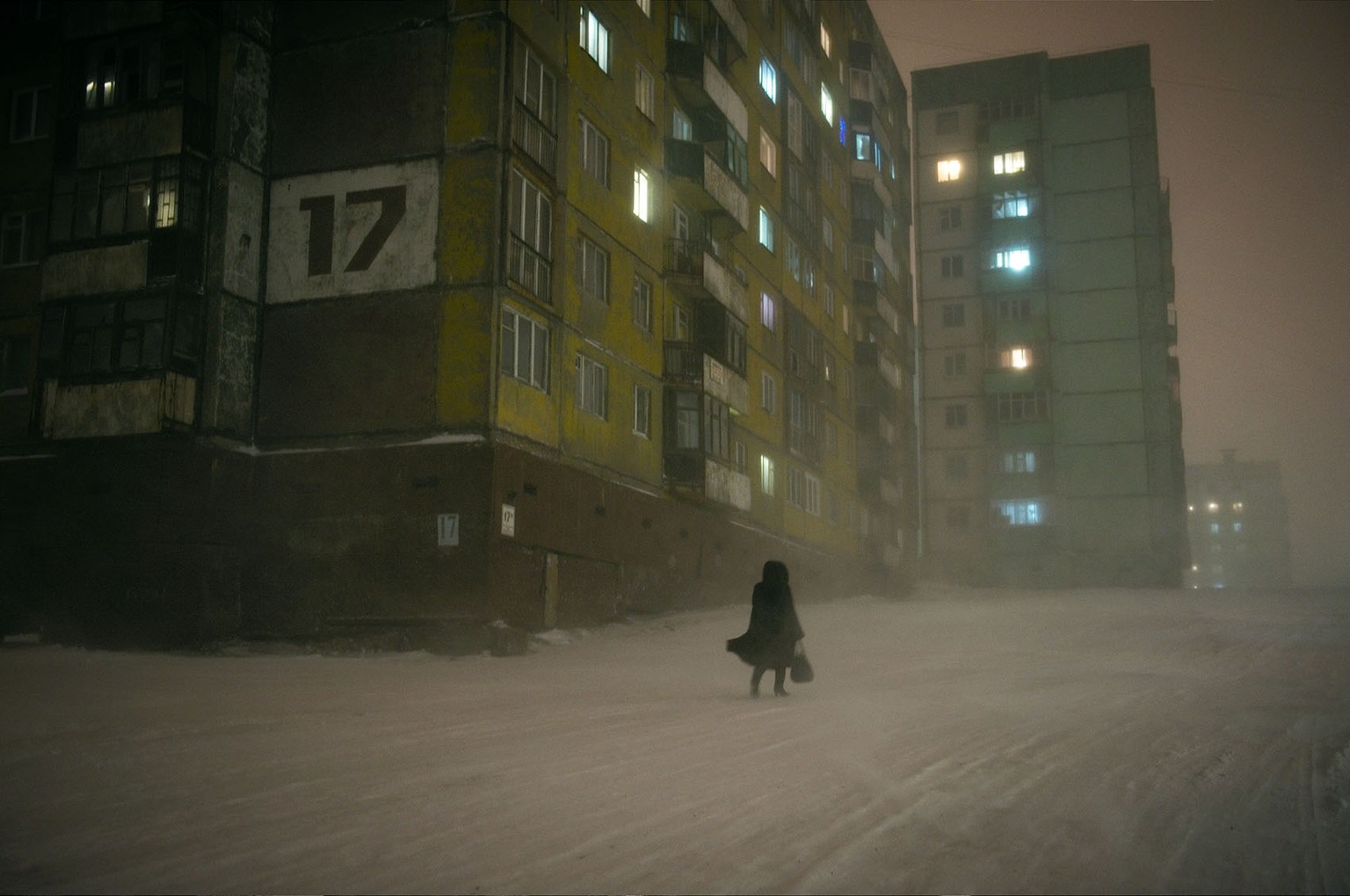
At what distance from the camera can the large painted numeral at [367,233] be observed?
A: 904 inches

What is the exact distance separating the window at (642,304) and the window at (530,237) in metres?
4.65

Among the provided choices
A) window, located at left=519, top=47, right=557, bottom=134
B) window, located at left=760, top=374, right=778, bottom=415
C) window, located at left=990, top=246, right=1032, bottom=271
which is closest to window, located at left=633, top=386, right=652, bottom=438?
window, located at left=519, top=47, right=557, bottom=134

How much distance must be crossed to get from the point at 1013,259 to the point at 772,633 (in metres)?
54.5

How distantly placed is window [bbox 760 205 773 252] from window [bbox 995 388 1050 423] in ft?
88.1

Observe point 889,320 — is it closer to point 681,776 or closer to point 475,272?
point 475,272

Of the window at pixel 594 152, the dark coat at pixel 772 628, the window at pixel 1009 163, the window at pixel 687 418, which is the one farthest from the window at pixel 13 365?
the window at pixel 1009 163

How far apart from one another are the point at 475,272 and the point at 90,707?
38.6 feet

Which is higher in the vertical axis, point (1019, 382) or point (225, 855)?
point (1019, 382)

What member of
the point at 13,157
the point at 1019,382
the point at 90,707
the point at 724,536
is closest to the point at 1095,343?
the point at 1019,382

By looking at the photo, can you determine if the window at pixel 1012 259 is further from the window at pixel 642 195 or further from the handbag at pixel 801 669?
the handbag at pixel 801 669

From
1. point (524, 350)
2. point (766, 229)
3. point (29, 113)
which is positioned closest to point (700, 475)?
point (524, 350)

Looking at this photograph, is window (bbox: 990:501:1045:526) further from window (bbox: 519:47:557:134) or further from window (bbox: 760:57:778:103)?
window (bbox: 519:47:557:134)

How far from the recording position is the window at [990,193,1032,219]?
64375 millimetres

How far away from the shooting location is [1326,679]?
55.0 ft
